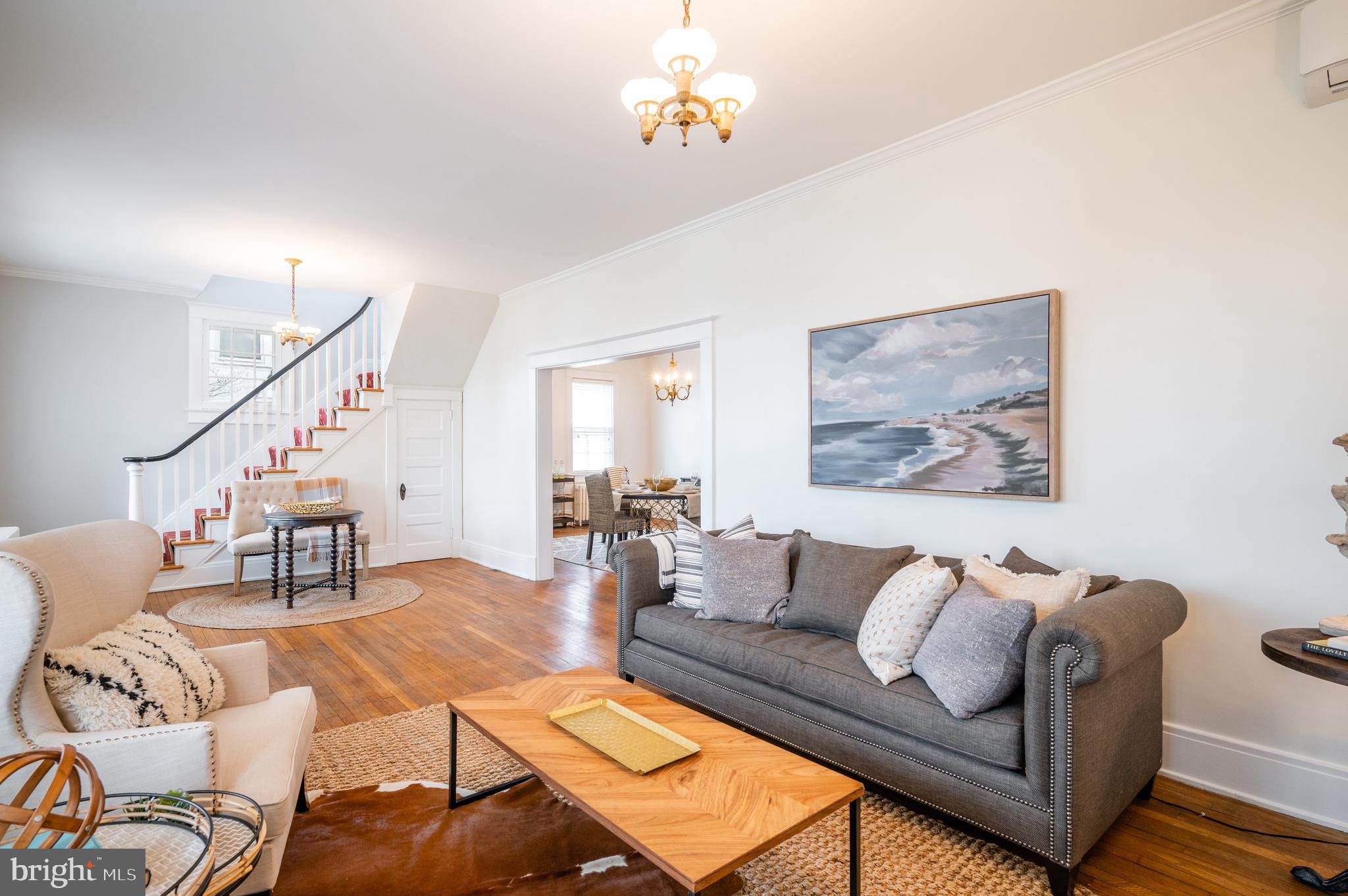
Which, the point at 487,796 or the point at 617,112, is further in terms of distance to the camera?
the point at 617,112

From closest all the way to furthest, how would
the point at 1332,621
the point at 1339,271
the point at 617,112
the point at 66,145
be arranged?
the point at 1332,621
the point at 1339,271
the point at 617,112
the point at 66,145

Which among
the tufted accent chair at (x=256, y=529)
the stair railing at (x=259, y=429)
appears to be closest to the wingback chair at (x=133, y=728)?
the tufted accent chair at (x=256, y=529)

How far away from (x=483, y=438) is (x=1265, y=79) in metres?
6.28

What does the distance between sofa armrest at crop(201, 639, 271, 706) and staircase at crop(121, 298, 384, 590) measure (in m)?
4.46

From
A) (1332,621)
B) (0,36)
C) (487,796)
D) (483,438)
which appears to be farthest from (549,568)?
(1332,621)

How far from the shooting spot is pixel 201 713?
77.0 inches

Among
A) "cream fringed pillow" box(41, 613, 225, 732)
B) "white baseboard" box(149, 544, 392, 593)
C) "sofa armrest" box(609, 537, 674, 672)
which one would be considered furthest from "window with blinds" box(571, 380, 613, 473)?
"cream fringed pillow" box(41, 613, 225, 732)

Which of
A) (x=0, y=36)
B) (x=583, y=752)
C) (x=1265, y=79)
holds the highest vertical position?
(x=0, y=36)

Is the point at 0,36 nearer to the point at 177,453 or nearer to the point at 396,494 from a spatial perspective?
the point at 177,453

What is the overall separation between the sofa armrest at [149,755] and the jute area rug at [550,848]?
1.92 ft

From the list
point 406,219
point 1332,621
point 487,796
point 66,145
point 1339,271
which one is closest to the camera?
point 1332,621

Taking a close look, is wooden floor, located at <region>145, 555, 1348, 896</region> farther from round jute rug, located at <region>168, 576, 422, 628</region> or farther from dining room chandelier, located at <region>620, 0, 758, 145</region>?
dining room chandelier, located at <region>620, 0, 758, 145</region>

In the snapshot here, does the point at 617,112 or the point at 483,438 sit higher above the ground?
the point at 617,112

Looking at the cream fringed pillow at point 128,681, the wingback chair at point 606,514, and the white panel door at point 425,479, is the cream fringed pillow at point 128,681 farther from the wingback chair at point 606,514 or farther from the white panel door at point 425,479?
the white panel door at point 425,479
